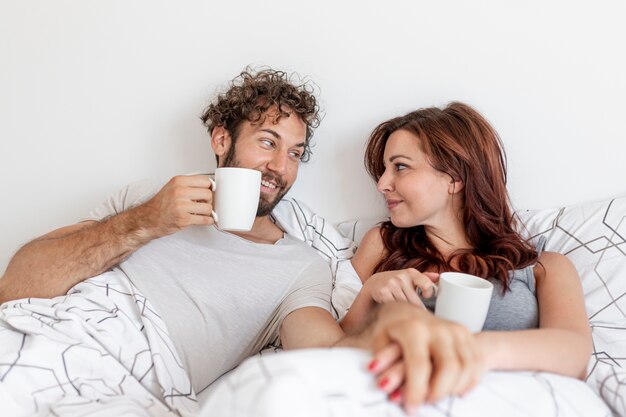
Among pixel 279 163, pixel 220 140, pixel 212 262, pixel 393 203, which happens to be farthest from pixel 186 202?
pixel 393 203

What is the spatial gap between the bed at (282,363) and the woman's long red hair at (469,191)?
0.45 ft

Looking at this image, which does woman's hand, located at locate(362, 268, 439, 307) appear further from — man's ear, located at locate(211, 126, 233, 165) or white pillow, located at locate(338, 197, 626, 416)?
man's ear, located at locate(211, 126, 233, 165)

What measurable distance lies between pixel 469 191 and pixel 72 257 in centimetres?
110

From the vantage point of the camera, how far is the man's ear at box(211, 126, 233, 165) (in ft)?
4.97

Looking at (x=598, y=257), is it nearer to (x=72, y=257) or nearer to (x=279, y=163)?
(x=279, y=163)

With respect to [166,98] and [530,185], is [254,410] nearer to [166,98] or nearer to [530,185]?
[530,185]

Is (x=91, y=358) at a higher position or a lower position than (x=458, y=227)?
lower

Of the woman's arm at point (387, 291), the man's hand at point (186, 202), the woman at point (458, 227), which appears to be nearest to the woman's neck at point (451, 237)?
the woman at point (458, 227)

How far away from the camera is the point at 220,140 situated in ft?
5.03

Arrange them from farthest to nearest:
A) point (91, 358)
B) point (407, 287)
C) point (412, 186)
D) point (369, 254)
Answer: point (369, 254) → point (412, 186) → point (91, 358) → point (407, 287)

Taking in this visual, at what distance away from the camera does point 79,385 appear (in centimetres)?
98

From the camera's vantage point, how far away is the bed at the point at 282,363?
→ 61cm

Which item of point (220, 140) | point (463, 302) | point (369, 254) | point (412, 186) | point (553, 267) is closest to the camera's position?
point (463, 302)

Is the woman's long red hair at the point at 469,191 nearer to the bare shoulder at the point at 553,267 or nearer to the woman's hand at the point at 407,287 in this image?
the bare shoulder at the point at 553,267
